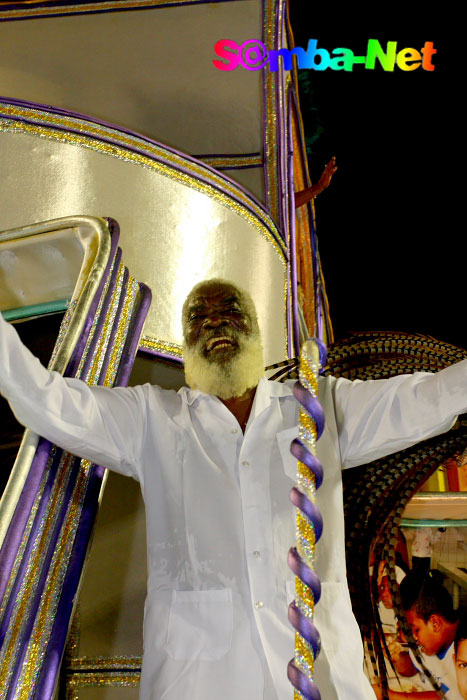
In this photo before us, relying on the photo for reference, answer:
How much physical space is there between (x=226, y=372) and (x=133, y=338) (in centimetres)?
30

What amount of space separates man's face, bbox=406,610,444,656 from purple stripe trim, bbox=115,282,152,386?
143cm

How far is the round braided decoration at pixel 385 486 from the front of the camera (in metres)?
1.92

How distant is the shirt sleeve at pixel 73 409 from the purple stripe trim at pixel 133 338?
15cm

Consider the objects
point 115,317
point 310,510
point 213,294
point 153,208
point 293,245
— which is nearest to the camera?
point 310,510

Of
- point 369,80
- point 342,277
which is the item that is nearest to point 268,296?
point 369,80

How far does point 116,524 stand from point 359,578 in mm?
947

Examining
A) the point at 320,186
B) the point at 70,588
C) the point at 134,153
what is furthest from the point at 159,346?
the point at 320,186

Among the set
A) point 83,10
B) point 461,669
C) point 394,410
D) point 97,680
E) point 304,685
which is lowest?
point 304,685

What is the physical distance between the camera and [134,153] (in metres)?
2.92

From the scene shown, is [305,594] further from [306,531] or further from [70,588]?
[70,588]

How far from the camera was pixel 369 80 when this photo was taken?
509 cm

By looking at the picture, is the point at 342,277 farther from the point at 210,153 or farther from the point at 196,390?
the point at 196,390

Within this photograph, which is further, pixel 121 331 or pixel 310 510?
pixel 121 331

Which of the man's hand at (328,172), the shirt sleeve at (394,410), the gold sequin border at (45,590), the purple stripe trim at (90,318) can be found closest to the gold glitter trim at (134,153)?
the man's hand at (328,172)
